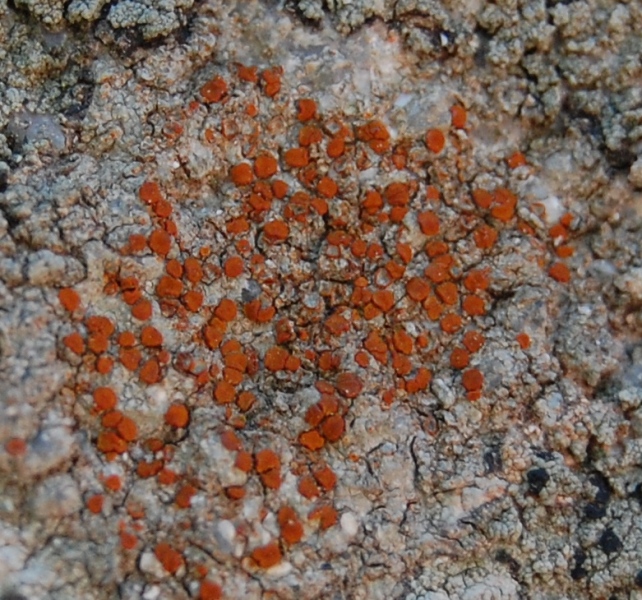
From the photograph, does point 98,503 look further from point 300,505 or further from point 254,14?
point 254,14

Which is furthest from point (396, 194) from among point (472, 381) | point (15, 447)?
point (15, 447)

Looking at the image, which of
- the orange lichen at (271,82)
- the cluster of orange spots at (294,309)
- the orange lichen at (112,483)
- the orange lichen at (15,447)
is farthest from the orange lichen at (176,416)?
the orange lichen at (271,82)

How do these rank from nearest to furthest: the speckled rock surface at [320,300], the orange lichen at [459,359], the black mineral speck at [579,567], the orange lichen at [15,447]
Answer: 1. the orange lichen at [15,447]
2. the speckled rock surface at [320,300]
3. the black mineral speck at [579,567]
4. the orange lichen at [459,359]

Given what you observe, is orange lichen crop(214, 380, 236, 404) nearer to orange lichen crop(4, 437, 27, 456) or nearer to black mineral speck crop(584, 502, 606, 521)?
orange lichen crop(4, 437, 27, 456)

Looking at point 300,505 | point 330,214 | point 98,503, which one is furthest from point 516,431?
point 98,503

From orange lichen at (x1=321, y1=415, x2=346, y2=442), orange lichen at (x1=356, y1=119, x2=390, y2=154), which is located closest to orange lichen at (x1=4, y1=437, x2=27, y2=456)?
orange lichen at (x1=321, y1=415, x2=346, y2=442)

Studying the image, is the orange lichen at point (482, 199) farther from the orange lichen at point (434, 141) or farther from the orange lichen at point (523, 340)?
the orange lichen at point (523, 340)
